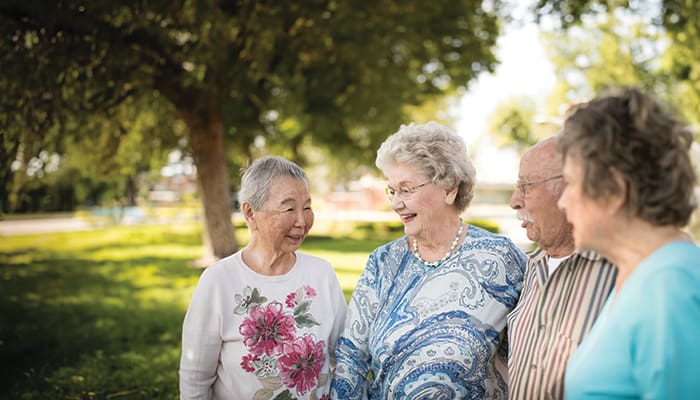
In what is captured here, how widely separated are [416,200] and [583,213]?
1294mm

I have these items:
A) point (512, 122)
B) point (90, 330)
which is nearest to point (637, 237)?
point (90, 330)

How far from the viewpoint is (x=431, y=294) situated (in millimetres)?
2711

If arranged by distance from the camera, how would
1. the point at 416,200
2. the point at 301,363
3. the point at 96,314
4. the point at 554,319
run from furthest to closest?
the point at 96,314, the point at 416,200, the point at 301,363, the point at 554,319

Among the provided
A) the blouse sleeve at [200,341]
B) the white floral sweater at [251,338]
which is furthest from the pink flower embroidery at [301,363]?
the blouse sleeve at [200,341]

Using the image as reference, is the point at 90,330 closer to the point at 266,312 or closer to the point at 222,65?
the point at 222,65

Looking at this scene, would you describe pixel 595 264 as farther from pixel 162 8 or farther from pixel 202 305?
pixel 162 8

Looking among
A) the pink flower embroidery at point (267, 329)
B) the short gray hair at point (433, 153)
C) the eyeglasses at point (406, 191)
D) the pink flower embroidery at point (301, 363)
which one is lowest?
the pink flower embroidery at point (301, 363)

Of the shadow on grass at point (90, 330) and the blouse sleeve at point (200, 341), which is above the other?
the blouse sleeve at point (200, 341)

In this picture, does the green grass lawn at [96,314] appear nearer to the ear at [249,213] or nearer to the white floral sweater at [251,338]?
the white floral sweater at [251,338]

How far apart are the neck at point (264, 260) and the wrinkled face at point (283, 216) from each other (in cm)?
5

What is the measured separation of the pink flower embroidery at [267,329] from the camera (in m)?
2.65

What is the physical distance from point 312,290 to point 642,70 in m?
29.0

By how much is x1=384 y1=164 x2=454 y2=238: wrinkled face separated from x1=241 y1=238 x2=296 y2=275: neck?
66cm

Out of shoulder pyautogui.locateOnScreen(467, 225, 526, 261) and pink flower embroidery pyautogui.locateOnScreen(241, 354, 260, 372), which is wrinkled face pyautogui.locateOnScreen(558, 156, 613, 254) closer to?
shoulder pyautogui.locateOnScreen(467, 225, 526, 261)
